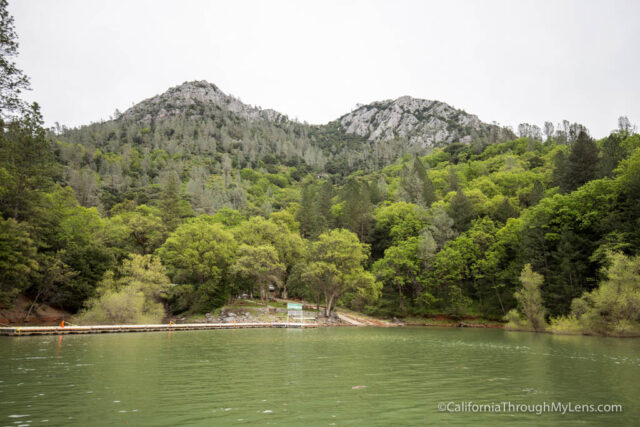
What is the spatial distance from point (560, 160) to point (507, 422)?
3198 inches

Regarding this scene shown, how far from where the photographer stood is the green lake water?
10.2m

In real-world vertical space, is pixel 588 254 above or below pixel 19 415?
above

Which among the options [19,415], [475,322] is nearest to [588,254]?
[475,322]

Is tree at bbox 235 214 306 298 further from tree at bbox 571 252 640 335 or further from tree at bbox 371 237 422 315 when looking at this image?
tree at bbox 571 252 640 335

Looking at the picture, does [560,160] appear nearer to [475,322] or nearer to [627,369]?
[475,322]

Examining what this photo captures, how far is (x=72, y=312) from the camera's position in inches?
2154

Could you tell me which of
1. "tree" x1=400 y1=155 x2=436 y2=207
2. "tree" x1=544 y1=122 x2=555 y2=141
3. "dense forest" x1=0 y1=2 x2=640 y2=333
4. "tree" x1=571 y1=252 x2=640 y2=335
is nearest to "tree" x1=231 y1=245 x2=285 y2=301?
"dense forest" x1=0 y1=2 x2=640 y2=333

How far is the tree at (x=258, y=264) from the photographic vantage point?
192 feet

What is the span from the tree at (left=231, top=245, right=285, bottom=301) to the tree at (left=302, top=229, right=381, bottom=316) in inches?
227

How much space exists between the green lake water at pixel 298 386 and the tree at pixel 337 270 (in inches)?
1310

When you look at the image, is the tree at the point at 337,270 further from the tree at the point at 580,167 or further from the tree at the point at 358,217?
the tree at the point at 580,167

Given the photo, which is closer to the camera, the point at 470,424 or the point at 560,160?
the point at 470,424

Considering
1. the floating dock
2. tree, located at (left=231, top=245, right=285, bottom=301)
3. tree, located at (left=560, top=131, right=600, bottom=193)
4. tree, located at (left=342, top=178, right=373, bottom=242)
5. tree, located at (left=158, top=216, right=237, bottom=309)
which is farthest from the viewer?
tree, located at (left=342, top=178, right=373, bottom=242)

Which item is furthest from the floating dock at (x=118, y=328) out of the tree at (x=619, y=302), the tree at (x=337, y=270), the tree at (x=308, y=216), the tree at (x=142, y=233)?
the tree at (x=308, y=216)
